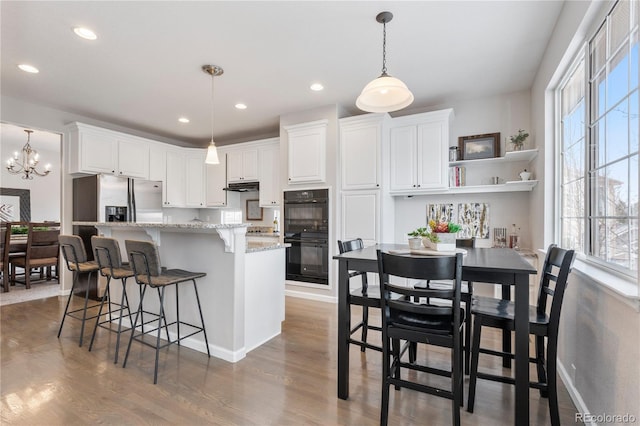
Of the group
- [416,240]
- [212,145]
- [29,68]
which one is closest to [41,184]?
[29,68]

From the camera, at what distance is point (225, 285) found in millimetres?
2516

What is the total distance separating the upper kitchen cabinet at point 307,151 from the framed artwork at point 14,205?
7.18 meters

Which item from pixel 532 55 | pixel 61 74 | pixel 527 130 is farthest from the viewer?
pixel 527 130

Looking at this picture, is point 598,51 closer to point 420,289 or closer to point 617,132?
point 617,132

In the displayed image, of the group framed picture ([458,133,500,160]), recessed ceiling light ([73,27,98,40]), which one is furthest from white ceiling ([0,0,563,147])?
framed picture ([458,133,500,160])

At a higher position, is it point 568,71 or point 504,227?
point 568,71

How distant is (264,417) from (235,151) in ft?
14.9

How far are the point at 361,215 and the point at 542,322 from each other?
2580mm

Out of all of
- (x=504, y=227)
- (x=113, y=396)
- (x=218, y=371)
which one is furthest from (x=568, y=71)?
(x=113, y=396)

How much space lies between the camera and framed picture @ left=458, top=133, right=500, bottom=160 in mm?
3943

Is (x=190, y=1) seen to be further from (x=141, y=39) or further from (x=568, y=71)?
(x=568, y=71)

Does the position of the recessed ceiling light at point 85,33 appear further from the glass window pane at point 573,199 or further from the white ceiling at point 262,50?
the glass window pane at point 573,199

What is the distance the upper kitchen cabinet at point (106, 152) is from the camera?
14.6ft

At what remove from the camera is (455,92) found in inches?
153
